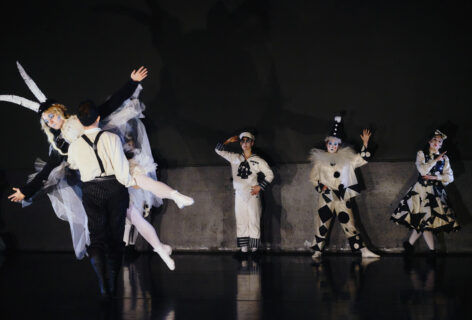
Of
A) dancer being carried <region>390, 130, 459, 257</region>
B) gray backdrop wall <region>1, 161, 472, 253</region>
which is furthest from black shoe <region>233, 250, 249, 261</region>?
dancer being carried <region>390, 130, 459, 257</region>

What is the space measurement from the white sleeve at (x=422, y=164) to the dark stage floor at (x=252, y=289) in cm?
94

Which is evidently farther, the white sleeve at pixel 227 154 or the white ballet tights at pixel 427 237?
the white sleeve at pixel 227 154

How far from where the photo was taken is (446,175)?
599 cm

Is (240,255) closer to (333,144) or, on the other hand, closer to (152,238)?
(333,144)

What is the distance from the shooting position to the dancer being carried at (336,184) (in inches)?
246

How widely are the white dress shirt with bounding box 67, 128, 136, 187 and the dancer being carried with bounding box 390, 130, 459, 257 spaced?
3.36 m

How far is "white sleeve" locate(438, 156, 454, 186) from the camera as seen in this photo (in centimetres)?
599

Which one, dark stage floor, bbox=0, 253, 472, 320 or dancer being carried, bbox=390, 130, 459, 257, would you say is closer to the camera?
dark stage floor, bbox=0, 253, 472, 320

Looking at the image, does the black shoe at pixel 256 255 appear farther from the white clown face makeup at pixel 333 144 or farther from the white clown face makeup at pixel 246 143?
the white clown face makeup at pixel 333 144

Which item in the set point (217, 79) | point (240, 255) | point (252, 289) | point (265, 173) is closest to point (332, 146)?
point (265, 173)

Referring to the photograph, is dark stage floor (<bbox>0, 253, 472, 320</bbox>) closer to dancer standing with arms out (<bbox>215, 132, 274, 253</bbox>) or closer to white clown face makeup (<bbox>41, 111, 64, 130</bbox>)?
dancer standing with arms out (<bbox>215, 132, 274, 253</bbox>)

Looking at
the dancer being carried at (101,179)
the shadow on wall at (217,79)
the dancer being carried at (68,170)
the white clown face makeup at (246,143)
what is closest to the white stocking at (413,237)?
the shadow on wall at (217,79)

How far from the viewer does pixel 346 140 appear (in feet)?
21.9

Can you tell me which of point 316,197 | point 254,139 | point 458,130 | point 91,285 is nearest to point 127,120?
point 91,285
